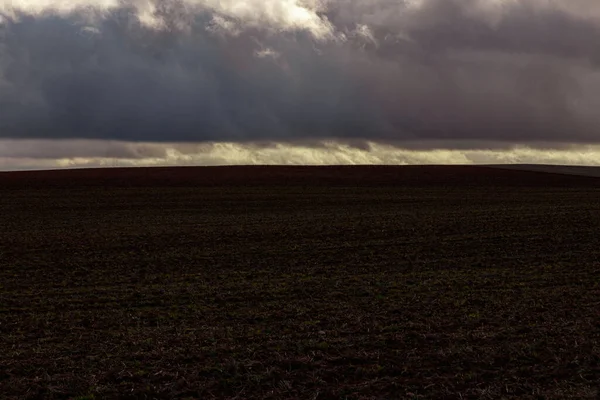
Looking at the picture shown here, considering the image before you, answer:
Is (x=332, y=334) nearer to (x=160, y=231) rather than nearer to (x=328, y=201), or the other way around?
(x=160, y=231)

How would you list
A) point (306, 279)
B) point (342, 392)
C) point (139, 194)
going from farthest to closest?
point (139, 194), point (306, 279), point (342, 392)

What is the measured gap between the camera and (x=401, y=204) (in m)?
46.0

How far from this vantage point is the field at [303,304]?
409 inches

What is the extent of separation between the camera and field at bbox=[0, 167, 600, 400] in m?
10.4

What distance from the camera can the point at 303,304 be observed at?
627 inches

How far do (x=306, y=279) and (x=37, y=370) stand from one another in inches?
376

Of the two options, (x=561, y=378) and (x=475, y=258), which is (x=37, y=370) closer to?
(x=561, y=378)

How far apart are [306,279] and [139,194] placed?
3675 centimetres

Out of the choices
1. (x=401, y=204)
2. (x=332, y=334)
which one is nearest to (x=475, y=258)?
(x=332, y=334)

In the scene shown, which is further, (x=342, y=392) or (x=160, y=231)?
(x=160, y=231)

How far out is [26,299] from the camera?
17016 millimetres

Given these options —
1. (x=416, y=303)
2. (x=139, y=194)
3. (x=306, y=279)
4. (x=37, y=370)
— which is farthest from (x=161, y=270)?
(x=139, y=194)

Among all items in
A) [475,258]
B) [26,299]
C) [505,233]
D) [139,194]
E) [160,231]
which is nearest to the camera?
[26,299]

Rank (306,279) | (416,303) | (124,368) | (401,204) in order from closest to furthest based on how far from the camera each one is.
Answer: (124,368) → (416,303) → (306,279) → (401,204)
